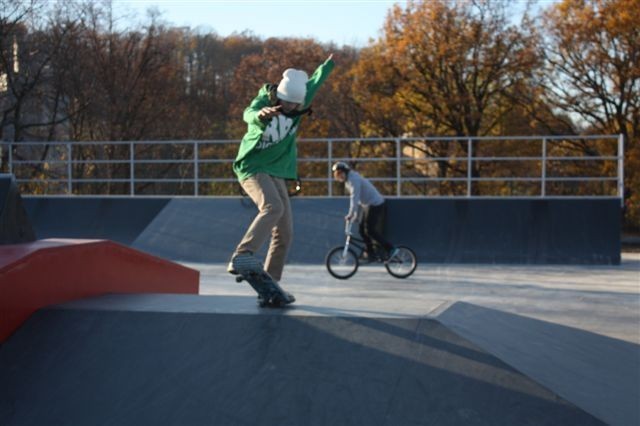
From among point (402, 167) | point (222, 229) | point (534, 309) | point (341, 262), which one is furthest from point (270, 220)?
point (402, 167)

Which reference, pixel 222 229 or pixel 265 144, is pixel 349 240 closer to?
pixel 222 229

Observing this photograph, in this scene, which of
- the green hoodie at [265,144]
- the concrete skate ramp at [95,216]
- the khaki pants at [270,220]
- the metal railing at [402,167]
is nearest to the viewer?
the khaki pants at [270,220]

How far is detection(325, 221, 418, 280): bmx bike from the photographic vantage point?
11859 mm

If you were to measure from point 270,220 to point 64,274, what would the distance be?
4.82 ft

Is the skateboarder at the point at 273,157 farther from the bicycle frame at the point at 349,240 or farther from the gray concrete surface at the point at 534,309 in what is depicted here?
the bicycle frame at the point at 349,240

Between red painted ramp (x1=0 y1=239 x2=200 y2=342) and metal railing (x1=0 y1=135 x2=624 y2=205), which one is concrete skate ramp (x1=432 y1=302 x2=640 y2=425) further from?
metal railing (x1=0 y1=135 x2=624 y2=205)

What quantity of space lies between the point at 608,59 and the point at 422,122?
8.80 metres

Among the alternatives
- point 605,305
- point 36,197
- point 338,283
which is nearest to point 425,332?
point 605,305

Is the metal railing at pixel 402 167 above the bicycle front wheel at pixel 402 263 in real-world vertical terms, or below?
above

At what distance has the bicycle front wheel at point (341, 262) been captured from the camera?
11852 mm

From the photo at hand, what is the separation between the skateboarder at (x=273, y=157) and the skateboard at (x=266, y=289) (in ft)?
0.58

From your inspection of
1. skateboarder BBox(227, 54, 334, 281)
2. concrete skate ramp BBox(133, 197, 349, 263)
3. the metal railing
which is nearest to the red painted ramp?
skateboarder BBox(227, 54, 334, 281)

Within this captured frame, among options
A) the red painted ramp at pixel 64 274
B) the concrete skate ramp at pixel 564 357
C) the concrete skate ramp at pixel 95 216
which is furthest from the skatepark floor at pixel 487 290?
the concrete skate ramp at pixel 95 216

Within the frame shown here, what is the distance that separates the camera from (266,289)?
17.3 ft
